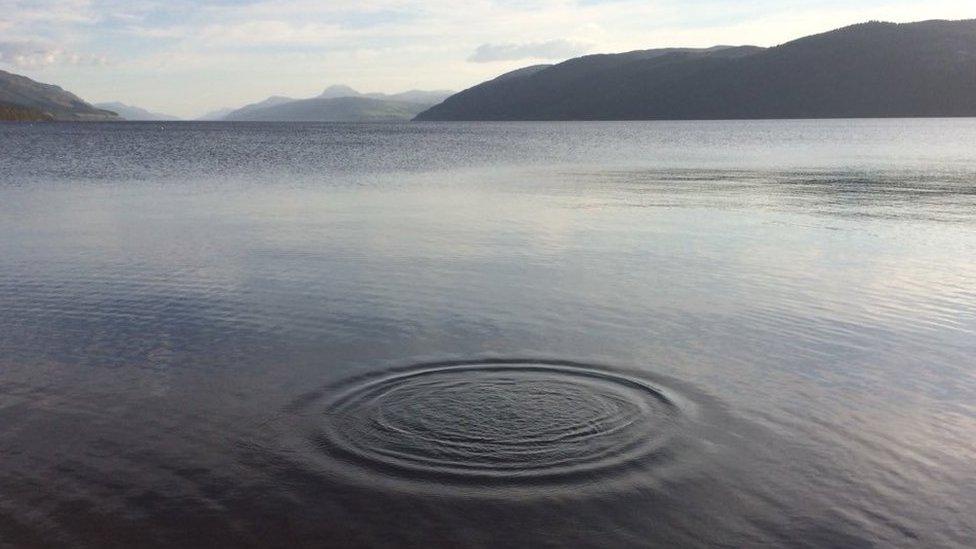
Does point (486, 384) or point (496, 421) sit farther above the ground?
point (486, 384)

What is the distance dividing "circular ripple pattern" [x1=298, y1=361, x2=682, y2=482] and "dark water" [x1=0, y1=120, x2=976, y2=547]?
0.27 ft

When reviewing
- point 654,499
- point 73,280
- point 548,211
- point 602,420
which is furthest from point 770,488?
point 548,211

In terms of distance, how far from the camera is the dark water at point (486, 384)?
13773 millimetres

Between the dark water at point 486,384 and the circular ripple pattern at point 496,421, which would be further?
the circular ripple pattern at point 496,421

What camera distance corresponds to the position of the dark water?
13.8 meters

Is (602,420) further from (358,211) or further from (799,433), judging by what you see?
(358,211)

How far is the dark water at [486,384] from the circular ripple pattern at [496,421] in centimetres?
8

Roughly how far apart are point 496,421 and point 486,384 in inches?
93.5

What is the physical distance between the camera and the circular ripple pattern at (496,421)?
1552 centimetres

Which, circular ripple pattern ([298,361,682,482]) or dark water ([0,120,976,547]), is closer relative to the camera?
dark water ([0,120,976,547])

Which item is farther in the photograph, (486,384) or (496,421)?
(486,384)

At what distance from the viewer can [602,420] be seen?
17.4 metres

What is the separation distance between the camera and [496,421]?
17.2 meters

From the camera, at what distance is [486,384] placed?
19547 millimetres
